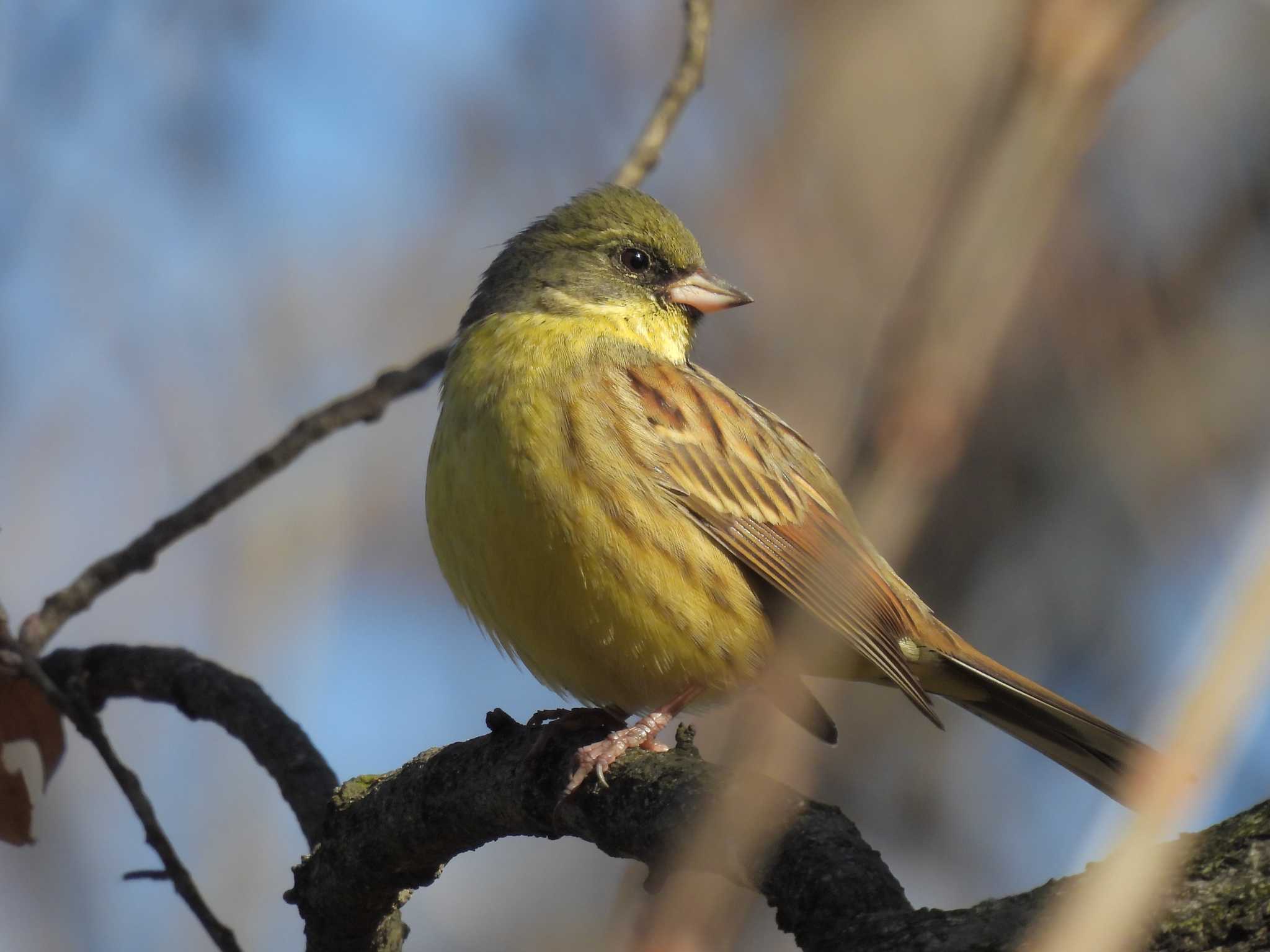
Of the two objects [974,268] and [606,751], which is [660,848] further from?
[974,268]

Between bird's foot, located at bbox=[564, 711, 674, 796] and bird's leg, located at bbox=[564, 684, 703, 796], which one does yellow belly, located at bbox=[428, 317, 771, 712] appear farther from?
bird's foot, located at bbox=[564, 711, 674, 796]

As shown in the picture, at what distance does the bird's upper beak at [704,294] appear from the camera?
5691mm

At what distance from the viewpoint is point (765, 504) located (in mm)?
5258

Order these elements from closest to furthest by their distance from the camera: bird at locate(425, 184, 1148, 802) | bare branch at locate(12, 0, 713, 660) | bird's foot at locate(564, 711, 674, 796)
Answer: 1. bird's foot at locate(564, 711, 674, 796)
2. bird at locate(425, 184, 1148, 802)
3. bare branch at locate(12, 0, 713, 660)

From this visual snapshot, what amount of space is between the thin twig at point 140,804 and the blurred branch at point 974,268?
325cm

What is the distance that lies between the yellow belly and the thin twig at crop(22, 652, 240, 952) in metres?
1.11

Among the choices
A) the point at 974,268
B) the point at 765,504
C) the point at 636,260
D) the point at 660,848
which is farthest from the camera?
the point at 636,260

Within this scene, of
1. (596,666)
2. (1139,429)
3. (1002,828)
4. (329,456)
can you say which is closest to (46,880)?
(329,456)

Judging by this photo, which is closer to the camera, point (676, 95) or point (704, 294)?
point (676, 95)

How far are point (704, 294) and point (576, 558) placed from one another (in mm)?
1710

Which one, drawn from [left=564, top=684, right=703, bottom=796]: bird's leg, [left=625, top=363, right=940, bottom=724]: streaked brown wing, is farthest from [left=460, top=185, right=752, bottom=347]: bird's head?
[left=564, top=684, right=703, bottom=796]: bird's leg

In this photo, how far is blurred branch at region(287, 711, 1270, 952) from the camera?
6.33ft

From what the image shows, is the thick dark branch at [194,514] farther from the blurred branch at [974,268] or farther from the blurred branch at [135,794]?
the blurred branch at [974,268]

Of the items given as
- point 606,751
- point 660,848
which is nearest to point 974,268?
point 660,848
